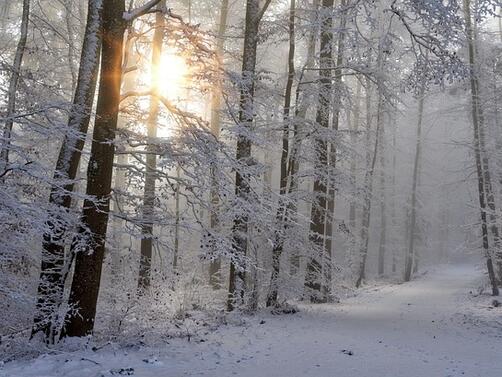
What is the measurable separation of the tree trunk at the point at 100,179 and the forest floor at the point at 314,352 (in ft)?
2.64

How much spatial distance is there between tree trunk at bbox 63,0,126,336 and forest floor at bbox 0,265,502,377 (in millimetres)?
806

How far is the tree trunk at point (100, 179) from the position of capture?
686 cm

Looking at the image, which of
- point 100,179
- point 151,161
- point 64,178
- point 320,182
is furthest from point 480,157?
point 64,178

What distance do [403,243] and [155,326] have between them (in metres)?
33.0

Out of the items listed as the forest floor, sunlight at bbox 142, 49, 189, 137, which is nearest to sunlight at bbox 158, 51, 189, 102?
sunlight at bbox 142, 49, 189, 137

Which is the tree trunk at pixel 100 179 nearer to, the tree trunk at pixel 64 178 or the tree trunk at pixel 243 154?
the tree trunk at pixel 64 178

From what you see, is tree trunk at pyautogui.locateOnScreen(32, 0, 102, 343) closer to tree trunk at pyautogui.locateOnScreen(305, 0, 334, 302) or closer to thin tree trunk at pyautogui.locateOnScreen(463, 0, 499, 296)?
tree trunk at pyautogui.locateOnScreen(305, 0, 334, 302)

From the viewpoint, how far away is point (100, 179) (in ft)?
23.1

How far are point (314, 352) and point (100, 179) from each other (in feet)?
14.6

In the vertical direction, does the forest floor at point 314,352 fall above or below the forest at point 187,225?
below

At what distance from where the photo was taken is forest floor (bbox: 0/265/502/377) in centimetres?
597

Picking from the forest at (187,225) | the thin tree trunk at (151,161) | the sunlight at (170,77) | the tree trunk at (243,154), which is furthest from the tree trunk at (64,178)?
the tree trunk at (243,154)

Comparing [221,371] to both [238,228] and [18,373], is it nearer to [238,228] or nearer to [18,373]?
[18,373]

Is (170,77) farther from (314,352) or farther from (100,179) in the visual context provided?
(314,352)
